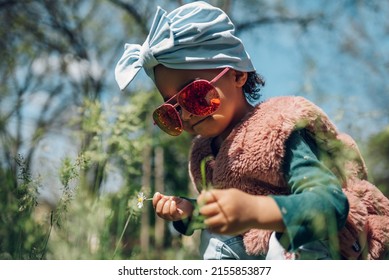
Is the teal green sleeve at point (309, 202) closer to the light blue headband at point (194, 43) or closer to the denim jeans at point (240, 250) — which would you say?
the denim jeans at point (240, 250)

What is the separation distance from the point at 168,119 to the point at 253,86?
335 mm

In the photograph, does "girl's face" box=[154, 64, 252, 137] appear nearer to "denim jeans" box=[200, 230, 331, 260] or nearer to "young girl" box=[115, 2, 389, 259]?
"young girl" box=[115, 2, 389, 259]

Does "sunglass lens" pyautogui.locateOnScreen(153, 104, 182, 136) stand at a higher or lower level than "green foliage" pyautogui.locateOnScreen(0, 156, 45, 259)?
higher

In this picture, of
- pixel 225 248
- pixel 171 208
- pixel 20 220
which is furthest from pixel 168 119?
pixel 20 220

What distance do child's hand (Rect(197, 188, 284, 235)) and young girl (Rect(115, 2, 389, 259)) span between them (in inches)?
0.8

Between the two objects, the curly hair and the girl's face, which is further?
the curly hair

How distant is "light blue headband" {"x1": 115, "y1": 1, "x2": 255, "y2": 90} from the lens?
168 centimetres

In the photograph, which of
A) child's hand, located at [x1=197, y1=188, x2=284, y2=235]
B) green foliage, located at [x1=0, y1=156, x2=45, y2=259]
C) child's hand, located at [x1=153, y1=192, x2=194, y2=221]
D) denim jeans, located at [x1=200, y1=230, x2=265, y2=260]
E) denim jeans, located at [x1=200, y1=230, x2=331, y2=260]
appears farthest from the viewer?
green foliage, located at [x1=0, y1=156, x2=45, y2=259]

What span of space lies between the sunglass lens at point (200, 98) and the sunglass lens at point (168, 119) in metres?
0.07

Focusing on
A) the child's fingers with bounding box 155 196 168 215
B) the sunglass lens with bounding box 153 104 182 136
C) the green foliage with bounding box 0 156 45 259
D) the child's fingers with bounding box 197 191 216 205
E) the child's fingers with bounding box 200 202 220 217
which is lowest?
the green foliage with bounding box 0 156 45 259

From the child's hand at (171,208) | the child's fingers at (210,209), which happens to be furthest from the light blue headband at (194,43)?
the child's fingers at (210,209)

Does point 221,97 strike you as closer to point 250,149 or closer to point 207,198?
point 250,149

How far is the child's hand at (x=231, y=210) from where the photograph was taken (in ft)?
3.74

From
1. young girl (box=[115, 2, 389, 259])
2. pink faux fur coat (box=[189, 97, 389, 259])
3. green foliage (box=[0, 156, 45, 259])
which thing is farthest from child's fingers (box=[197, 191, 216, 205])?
green foliage (box=[0, 156, 45, 259])
